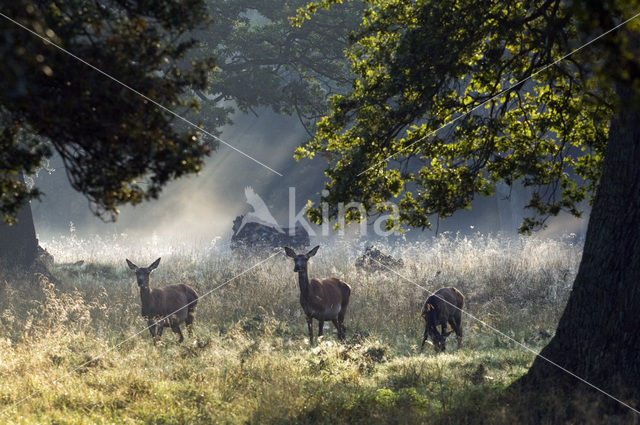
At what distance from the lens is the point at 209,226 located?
166 ft

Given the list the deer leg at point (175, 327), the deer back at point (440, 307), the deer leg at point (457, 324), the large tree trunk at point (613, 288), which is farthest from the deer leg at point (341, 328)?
the large tree trunk at point (613, 288)

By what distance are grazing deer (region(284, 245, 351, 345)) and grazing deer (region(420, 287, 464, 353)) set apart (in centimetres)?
201

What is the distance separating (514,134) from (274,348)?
5568 mm

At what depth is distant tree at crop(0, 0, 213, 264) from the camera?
15.0 feet

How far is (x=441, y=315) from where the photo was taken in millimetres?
12219

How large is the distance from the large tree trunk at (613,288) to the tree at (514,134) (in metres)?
0.01

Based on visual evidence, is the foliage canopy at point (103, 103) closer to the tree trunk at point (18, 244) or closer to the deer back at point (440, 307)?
the deer back at point (440, 307)

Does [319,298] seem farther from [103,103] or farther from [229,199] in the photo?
[229,199]

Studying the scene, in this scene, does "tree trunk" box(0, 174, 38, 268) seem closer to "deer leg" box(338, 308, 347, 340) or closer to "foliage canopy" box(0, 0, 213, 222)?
"deer leg" box(338, 308, 347, 340)

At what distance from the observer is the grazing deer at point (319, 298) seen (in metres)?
12.8

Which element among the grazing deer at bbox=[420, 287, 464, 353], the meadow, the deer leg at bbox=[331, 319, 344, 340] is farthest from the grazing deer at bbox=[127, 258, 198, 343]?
the grazing deer at bbox=[420, 287, 464, 353]

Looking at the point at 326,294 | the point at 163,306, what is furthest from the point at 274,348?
the point at 163,306

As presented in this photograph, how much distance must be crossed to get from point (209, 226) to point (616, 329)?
4504 cm

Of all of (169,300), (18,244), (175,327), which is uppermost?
(18,244)
